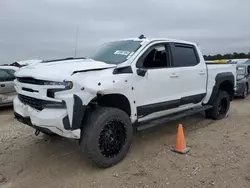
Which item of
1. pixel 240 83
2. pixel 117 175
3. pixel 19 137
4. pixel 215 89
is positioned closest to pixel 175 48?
pixel 215 89

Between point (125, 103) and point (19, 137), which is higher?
point (125, 103)

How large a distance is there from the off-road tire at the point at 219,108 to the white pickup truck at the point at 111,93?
3.72ft

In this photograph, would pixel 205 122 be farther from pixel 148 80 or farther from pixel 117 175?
pixel 117 175

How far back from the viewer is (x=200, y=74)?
19.4 ft

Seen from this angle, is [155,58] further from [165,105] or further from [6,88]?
[6,88]

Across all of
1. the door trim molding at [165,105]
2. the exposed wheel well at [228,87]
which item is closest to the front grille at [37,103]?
the door trim molding at [165,105]

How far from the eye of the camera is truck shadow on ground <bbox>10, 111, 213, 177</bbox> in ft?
13.9

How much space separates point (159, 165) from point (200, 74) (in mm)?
2594

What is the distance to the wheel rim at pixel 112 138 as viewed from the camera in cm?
395

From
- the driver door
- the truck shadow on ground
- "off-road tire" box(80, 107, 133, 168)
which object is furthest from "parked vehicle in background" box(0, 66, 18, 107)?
"off-road tire" box(80, 107, 133, 168)

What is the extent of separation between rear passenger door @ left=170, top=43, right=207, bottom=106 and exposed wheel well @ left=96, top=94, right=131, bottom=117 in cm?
141

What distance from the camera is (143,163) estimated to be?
4.21 meters

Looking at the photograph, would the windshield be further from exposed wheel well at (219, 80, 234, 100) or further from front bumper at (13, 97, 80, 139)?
exposed wheel well at (219, 80, 234, 100)

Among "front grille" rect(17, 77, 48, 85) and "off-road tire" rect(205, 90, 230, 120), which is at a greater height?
"front grille" rect(17, 77, 48, 85)
